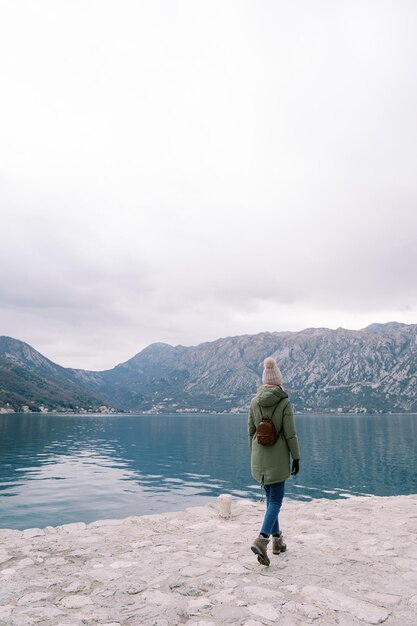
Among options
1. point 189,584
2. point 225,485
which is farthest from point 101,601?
point 225,485

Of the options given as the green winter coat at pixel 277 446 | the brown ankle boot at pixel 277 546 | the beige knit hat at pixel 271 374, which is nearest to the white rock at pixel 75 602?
the green winter coat at pixel 277 446

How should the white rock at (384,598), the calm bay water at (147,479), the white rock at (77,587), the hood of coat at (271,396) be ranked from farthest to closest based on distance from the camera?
the calm bay water at (147,479), the hood of coat at (271,396), the white rock at (77,587), the white rock at (384,598)

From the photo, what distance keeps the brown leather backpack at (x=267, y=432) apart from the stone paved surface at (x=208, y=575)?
232cm

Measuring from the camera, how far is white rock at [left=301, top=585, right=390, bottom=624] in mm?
5590

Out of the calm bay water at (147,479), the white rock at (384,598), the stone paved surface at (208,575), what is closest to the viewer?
the stone paved surface at (208,575)

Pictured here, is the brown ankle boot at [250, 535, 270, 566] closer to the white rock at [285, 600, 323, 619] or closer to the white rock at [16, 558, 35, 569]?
the white rock at [285, 600, 323, 619]

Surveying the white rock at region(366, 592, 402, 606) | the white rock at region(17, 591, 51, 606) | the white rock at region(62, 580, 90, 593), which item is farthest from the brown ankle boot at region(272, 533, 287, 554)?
the white rock at region(17, 591, 51, 606)

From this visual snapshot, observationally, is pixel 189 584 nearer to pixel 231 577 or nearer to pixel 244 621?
pixel 231 577

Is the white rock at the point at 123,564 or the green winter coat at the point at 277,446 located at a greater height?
the green winter coat at the point at 277,446

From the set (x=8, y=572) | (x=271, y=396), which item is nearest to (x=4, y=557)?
(x=8, y=572)

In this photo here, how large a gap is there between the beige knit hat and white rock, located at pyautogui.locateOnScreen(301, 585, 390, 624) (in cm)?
372

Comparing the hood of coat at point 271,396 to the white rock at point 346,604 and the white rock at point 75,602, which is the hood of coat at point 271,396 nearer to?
the white rock at point 346,604

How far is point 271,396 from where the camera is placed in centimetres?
847

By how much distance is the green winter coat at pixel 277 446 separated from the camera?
8.26 m
